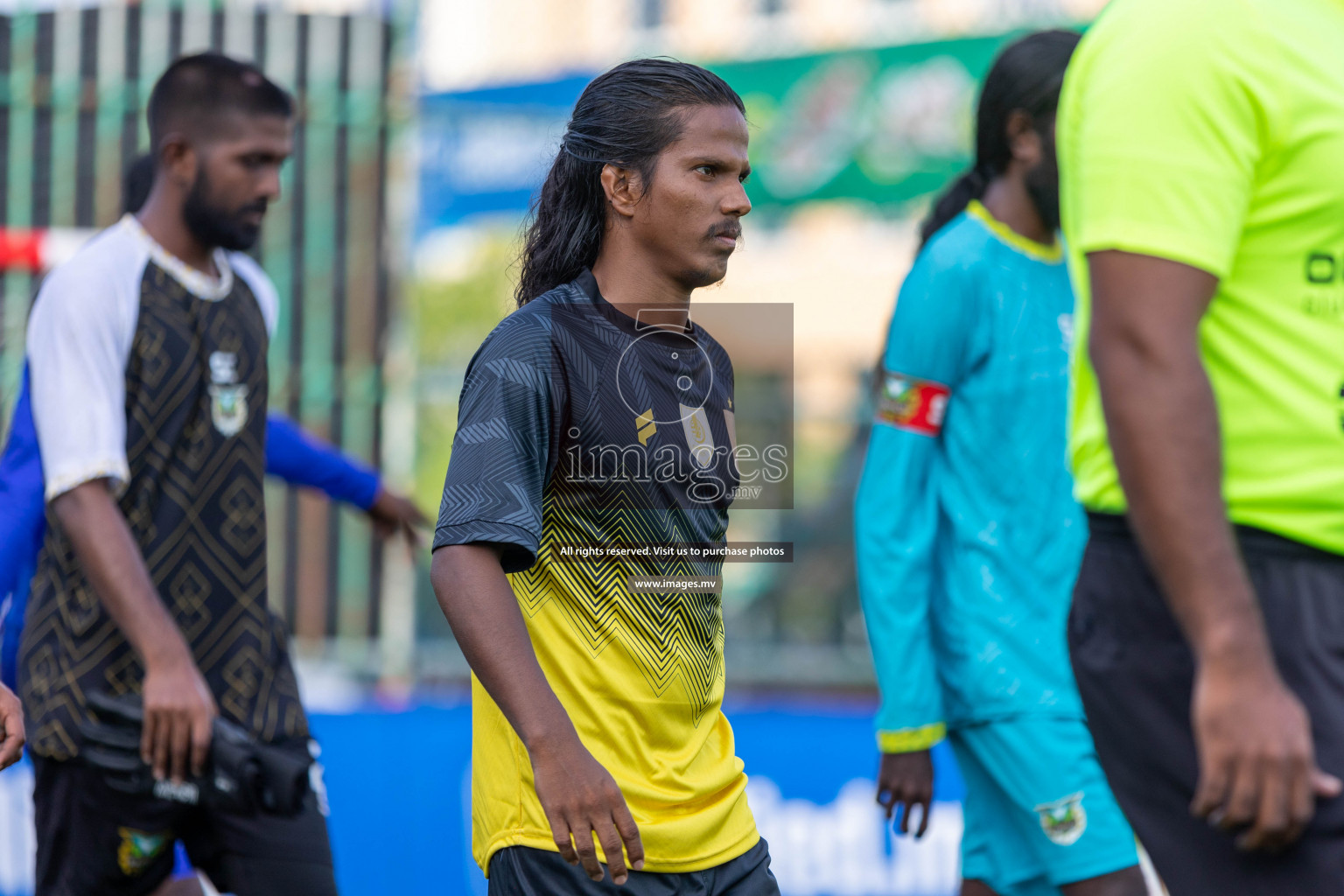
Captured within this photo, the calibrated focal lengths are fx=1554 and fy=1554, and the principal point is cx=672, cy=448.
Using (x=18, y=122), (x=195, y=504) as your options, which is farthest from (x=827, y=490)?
(x=195, y=504)

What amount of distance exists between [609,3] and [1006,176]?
1824 centimetres

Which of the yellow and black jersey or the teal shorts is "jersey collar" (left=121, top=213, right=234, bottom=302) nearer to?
the yellow and black jersey

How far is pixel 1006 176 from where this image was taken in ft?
12.7

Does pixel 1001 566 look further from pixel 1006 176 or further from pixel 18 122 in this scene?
pixel 18 122

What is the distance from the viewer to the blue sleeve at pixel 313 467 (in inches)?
178

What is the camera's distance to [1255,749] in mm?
1688

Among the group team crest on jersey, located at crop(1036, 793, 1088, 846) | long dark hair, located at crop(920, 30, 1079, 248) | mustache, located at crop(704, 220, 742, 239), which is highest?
long dark hair, located at crop(920, 30, 1079, 248)

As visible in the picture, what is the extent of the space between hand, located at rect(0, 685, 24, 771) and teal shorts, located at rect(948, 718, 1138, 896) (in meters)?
2.06

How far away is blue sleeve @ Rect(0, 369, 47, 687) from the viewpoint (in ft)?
11.8

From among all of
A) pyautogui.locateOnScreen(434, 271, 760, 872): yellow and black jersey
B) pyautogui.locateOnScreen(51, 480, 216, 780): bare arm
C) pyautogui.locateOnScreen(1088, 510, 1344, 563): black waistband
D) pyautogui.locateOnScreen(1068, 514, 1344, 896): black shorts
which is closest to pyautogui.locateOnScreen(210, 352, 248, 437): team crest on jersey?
pyautogui.locateOnScreen(51, 480, 216, 780): bare arm

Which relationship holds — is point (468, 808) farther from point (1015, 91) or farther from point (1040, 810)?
point (1015, 91)

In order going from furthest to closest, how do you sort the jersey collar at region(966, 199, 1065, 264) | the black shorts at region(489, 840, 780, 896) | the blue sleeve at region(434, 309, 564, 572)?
the jersey collar at region(966, 199, 1065, 264) < the black shorts at region(489, 840, 780, 896) < the blue sleeve at region(434, 309, 564, 572)

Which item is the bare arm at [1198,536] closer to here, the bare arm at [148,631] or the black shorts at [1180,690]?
the black shorts at [1180,690]

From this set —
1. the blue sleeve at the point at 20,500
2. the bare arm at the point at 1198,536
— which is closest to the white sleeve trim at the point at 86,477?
the blue sleeve at the point at 20,500
